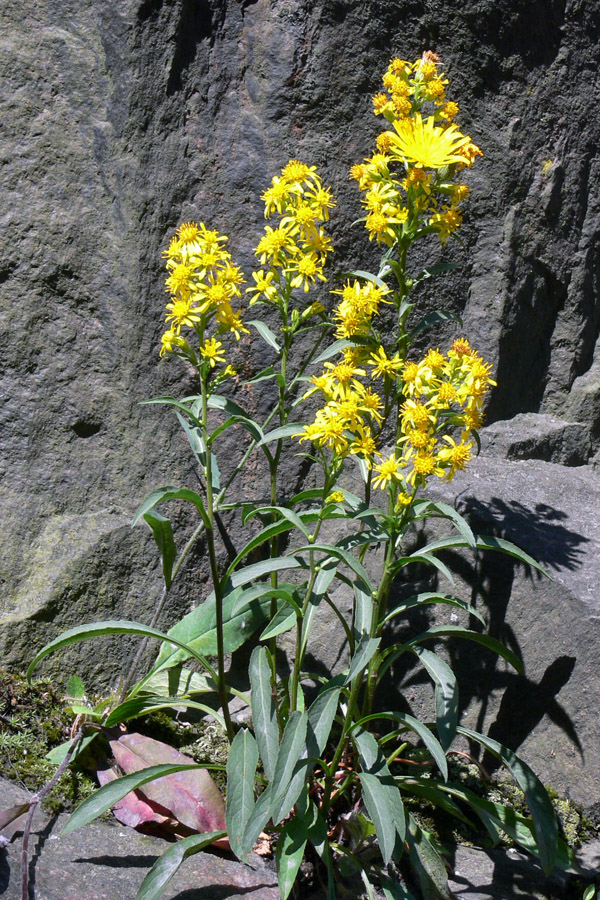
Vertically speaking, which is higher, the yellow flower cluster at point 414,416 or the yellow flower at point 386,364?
the yellow flower at point 386,364

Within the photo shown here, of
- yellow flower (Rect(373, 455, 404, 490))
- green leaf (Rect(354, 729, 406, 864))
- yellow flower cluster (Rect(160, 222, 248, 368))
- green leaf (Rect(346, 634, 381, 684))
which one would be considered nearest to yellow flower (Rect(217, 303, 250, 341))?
yellow flower cluster (Rect(160, 222, 248, 368))

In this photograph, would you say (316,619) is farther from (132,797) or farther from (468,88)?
(468,88)

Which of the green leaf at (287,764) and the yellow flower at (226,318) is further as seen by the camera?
the yellow flower at (226,318)

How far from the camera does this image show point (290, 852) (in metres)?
2.07

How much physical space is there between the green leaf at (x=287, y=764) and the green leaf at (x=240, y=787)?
0.14m

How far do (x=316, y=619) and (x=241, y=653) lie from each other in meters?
0.31

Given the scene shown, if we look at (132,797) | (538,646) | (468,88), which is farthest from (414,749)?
(468,88)

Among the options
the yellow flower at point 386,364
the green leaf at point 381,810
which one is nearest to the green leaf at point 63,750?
the green leaf at point 381,810

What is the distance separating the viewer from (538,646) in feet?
8.98

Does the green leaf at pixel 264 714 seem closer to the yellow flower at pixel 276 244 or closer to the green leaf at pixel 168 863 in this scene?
the green leaf at pixel 168 863

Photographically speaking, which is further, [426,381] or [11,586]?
[11,586]

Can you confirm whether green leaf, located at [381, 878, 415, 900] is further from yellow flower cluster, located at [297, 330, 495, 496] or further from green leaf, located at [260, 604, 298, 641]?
yellow flower cluster, located at [297, 330, 495, 496]

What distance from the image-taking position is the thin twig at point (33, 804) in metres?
1.98

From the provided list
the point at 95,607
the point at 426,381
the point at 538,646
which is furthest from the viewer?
the point at 95,607
